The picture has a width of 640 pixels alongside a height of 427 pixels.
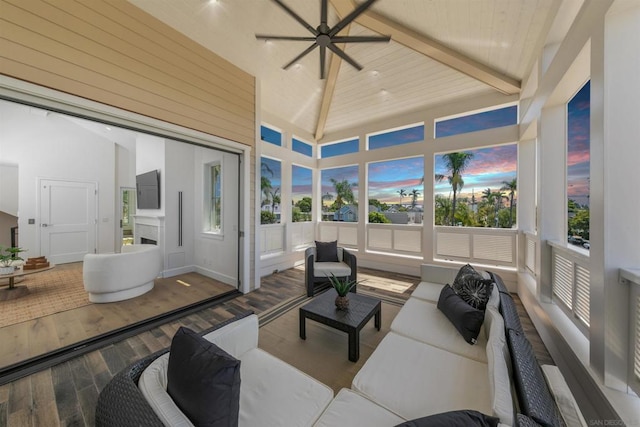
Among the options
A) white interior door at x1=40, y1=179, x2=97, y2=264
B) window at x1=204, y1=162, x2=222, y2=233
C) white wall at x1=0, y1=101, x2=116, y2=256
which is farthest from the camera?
white interior door at x1=40, y1=179, x2=97, y2=264

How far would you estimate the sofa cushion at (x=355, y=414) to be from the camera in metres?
1.12

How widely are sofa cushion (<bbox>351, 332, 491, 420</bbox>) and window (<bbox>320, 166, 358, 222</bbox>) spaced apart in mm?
4487

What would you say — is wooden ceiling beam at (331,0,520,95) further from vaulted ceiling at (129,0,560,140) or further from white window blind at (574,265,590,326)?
white window blind at (574,265,590,326)

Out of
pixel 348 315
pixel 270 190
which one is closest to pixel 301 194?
pixel 270 190

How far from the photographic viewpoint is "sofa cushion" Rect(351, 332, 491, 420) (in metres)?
1.24

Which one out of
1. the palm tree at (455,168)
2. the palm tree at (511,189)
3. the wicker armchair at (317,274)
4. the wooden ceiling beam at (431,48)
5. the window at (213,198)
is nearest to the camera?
the wooden ceiling beam at (431,48)

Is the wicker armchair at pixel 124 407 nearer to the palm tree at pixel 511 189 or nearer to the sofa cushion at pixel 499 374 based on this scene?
the sofa cushion at pixel 499 374

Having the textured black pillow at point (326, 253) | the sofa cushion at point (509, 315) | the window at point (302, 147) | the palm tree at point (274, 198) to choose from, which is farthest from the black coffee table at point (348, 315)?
the window at point (302, 147)

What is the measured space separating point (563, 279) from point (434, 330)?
1.76 meters

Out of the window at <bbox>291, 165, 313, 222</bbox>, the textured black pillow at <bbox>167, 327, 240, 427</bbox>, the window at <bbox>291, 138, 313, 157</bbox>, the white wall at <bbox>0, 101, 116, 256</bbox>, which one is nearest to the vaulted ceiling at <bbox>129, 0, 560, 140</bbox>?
the window at <bbox>291, 138, 313, 157</bbox>

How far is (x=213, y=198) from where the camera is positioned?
16.1ft

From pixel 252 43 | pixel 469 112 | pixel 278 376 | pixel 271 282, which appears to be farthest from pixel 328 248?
pixel 469 112

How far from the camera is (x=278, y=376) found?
1.42 metres

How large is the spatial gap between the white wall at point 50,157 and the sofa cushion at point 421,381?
746 centimetres
